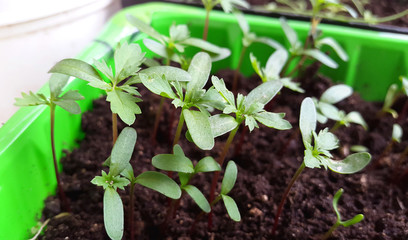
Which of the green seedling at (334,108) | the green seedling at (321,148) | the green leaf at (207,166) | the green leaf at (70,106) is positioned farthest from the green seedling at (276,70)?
the green leaf at (70,106)

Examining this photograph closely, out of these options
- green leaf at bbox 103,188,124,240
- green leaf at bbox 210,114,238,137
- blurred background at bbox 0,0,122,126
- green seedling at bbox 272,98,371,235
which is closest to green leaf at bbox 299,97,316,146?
green seedling at bbox 272,98,371,235

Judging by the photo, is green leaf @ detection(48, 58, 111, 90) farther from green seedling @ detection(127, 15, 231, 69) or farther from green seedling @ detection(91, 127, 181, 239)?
green seedling @ detection(127, 15, 231, 69)

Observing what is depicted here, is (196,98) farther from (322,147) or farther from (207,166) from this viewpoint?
(322,147)

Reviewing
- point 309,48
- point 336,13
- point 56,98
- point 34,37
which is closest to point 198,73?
point 56,98

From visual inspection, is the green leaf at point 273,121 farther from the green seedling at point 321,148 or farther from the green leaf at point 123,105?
the green leaf at point 123,105

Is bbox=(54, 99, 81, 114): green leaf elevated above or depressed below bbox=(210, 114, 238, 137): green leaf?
above
